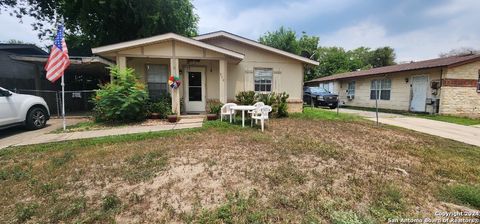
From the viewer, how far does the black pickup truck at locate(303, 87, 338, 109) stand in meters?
16.0

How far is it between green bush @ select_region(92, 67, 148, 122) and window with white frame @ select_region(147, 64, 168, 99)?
1.60m

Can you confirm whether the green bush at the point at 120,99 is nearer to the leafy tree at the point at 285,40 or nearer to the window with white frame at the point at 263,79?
the window with white frame at the point at 263,79

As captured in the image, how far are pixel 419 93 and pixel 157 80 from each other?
1436 cm

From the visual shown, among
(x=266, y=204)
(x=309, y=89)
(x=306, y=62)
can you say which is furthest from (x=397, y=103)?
(x=266, y=204)

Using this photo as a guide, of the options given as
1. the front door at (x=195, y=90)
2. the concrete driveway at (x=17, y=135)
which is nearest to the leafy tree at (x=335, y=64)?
the front door at (x=195, y=90)

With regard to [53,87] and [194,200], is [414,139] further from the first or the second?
[53,87]

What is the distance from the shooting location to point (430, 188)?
3262 millimetres

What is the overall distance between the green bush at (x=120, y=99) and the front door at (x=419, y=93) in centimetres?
1453

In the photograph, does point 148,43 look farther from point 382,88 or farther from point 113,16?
point 382,88

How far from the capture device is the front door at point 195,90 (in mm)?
10328

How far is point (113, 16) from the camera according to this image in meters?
14.7

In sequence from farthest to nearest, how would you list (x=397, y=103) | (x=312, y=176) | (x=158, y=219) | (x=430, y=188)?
(x=397, y=103) → (x=312, y=176) → (x=430, y=188) → (x=158, y=219)

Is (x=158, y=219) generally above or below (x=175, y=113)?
below

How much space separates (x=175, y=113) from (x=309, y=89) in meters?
12.3
